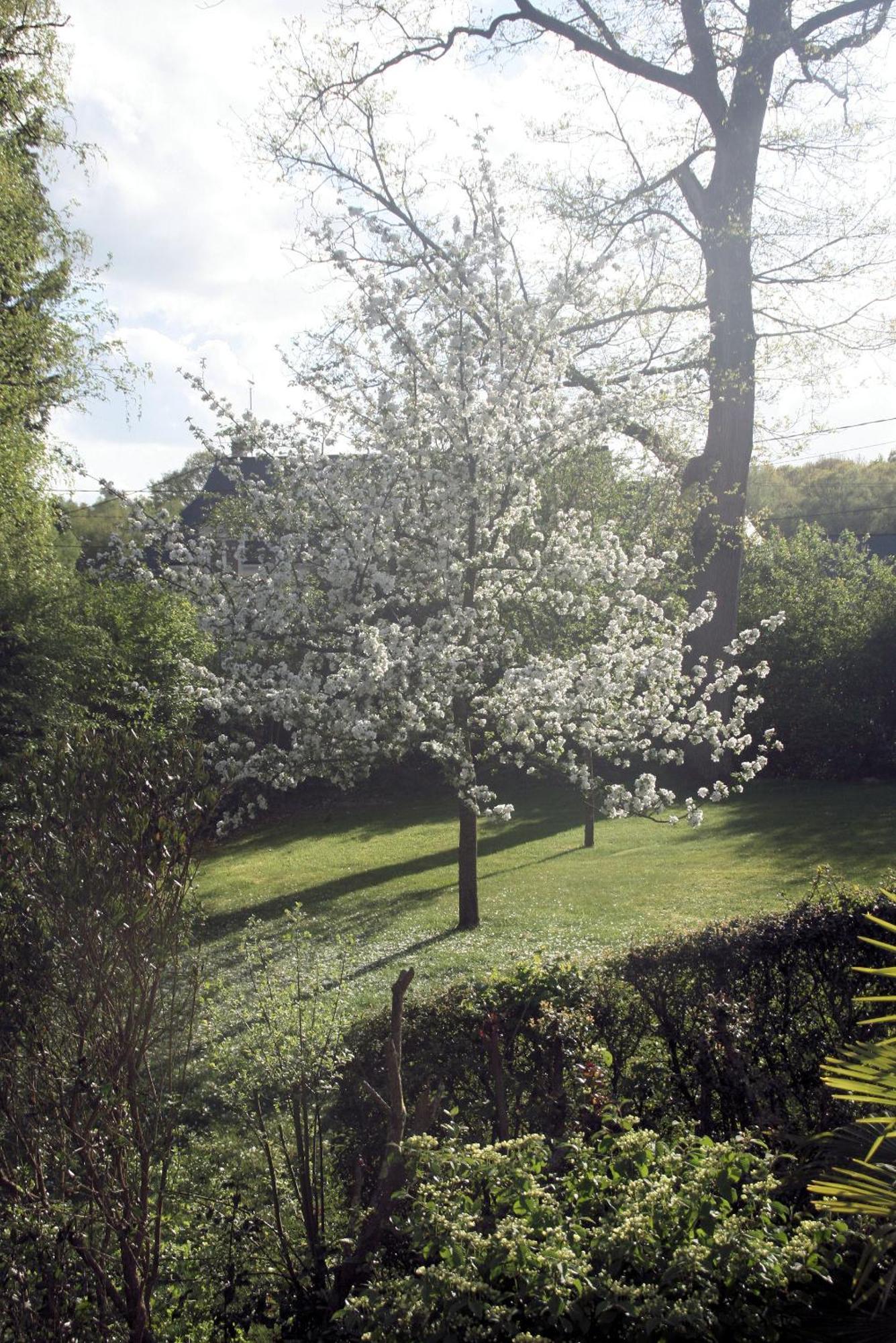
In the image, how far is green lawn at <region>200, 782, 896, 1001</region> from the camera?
9.12 meters

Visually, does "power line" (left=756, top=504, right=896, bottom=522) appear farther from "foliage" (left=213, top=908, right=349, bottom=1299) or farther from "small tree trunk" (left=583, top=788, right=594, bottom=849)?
"foliage" (left=213, top=908, right=349, bottom=1299)

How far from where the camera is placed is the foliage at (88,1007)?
334cm

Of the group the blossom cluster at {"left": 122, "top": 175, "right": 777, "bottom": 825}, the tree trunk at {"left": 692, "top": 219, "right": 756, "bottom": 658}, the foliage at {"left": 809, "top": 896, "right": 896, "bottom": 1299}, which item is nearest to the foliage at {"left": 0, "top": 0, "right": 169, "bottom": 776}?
the blossom cluster at {"left": 122, "top": 175, "right": 777, "bottom": 825}

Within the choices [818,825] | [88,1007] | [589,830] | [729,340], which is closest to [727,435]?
[729,340]

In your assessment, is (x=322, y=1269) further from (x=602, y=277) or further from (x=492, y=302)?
(x=602, y=277)

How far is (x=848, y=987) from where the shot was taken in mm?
4391

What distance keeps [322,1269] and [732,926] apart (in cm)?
222

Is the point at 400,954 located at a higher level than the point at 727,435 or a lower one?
lower

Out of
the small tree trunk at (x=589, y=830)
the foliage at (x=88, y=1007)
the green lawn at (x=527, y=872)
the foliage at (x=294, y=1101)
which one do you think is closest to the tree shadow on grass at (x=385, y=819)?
the green lawn at (x=527, y=872)

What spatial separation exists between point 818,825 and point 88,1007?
11357mm

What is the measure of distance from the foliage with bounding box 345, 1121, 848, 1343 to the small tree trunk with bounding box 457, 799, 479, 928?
22.8 ft

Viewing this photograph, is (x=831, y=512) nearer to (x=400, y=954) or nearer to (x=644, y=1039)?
(x=400, y=954)

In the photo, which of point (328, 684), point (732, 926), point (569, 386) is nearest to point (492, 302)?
point (569, 386)

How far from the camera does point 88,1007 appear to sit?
12.0 ft
